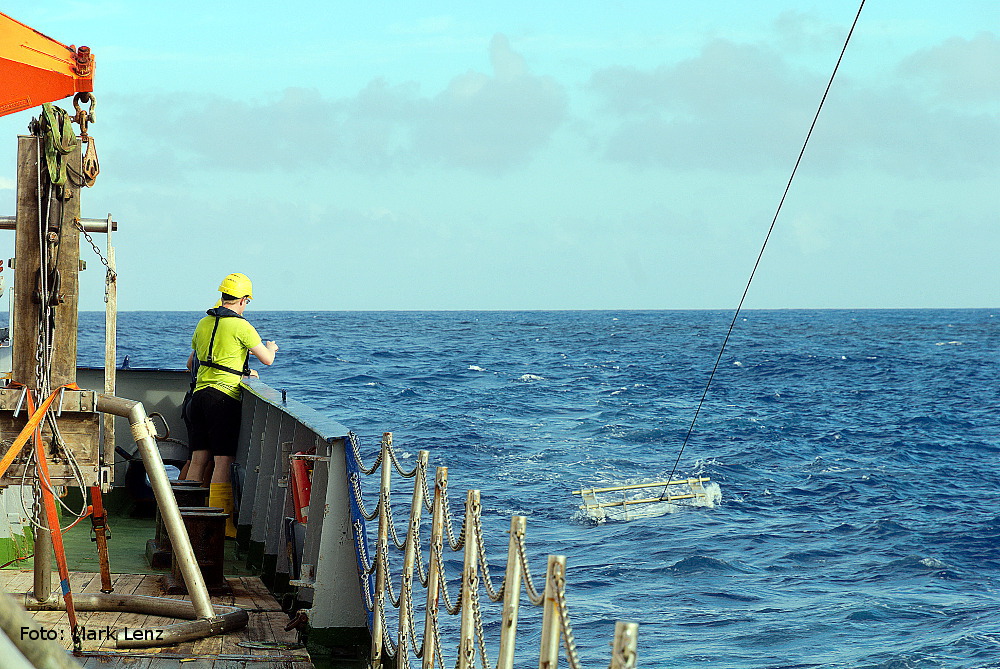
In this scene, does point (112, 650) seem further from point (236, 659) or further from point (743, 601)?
point (743, 601)

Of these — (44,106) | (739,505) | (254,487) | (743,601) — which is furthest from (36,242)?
(739,505)

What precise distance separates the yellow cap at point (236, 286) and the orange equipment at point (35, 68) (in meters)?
2.91

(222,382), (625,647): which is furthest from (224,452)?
(625,647)

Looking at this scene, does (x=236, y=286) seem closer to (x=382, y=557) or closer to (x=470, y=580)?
(x=382, y=557)

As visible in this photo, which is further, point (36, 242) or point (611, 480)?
point (611, 480)

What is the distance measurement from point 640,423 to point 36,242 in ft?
106

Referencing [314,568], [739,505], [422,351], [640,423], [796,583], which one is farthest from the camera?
[422,351]

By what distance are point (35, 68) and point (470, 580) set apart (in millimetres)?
2830

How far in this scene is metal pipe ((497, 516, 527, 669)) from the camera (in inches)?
116

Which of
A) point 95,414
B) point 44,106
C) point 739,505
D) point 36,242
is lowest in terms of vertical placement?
point 739,505

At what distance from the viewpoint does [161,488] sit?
5.05 metres

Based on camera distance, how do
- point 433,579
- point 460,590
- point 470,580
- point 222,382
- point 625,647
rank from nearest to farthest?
point 625,647 → point 470,580 → point 433,579 → point 460,590 → point 222,382

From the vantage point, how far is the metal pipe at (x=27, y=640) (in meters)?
0.86

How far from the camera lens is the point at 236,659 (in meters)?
4.85
